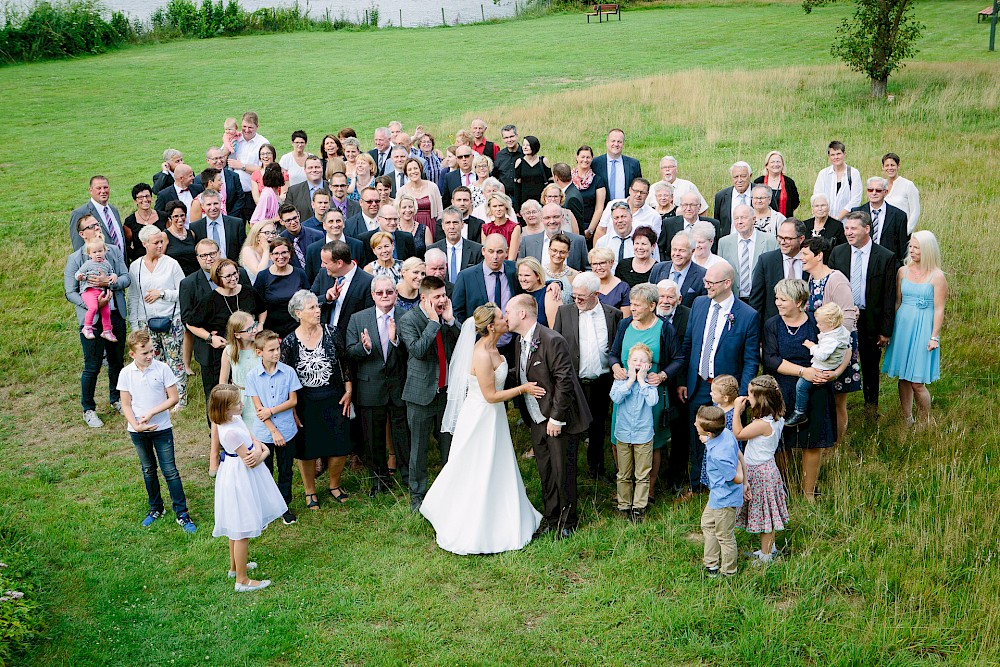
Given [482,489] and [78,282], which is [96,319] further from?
[482,489]

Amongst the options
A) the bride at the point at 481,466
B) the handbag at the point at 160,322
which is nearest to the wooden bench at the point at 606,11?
the handbag at the point at 160,322

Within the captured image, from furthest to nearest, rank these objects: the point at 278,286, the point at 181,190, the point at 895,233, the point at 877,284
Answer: the point at 181,190
the point at 895,233
the point at 278,286
the point at 877,284

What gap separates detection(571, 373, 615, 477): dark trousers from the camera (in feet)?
28.2

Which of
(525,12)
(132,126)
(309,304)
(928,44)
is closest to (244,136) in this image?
(309,304)

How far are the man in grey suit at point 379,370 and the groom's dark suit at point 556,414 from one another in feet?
4.00

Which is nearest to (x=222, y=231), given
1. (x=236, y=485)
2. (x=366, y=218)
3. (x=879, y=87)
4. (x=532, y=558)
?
(x=366, y=218)

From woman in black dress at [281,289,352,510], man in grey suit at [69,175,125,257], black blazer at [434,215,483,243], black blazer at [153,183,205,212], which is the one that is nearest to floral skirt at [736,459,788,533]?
woman in black dress at [281,289,352,510]

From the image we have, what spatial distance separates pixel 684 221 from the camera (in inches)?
403

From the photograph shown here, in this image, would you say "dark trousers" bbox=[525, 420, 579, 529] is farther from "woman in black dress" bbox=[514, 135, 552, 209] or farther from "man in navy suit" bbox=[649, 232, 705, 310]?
"woman in black dress" bbox=[514, 135, 552, 209]

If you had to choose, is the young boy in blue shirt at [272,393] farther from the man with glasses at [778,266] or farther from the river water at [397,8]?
the river water at [397,8]

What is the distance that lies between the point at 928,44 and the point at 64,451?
111ft

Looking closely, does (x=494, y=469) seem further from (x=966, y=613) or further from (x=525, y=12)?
(x=525, y=12)

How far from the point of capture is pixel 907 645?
20.3 feet

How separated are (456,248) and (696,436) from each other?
3486 millimetres
